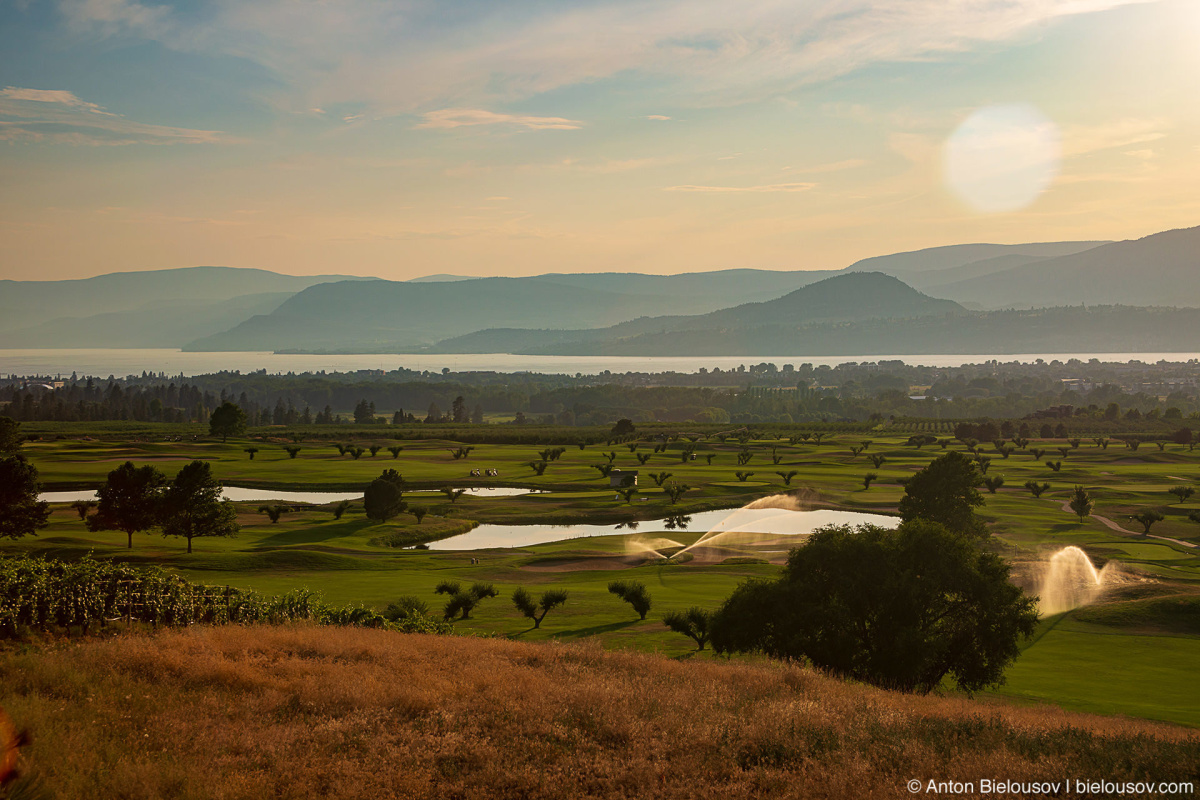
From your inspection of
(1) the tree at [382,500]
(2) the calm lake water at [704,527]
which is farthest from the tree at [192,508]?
(2) the calm lake water at [704,527]

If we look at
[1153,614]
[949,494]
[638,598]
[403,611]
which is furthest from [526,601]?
[949,494]

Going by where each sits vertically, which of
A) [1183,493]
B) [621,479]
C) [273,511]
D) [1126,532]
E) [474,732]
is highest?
[474,732]

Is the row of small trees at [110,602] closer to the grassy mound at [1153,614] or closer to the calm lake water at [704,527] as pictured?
the grassy mound at [1153,614]

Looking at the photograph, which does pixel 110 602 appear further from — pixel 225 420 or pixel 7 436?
pixel 225 420

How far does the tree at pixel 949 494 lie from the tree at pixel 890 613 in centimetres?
2628

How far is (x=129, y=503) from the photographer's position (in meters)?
49.6

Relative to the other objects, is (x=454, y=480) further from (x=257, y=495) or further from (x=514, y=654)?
(x=514, y=654)

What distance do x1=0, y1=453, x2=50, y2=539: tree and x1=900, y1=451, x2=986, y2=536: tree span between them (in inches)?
2072

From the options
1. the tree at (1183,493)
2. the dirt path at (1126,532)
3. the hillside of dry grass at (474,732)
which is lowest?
the dirt path at (1126,532)

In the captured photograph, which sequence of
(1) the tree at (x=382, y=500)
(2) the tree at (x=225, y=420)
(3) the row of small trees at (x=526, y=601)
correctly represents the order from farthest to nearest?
(2) the tree at (x=225, y=420), (1) the tree at (x=382, y=500), (3) the row of small trees at (x=526, y=601)

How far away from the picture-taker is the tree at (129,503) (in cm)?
4938

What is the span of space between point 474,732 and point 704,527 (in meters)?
Answer: 60.9

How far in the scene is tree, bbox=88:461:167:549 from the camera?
1944 inches

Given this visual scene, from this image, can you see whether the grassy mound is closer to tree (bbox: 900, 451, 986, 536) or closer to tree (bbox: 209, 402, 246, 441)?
tree (bbox: 900, 451, 986, 536)
